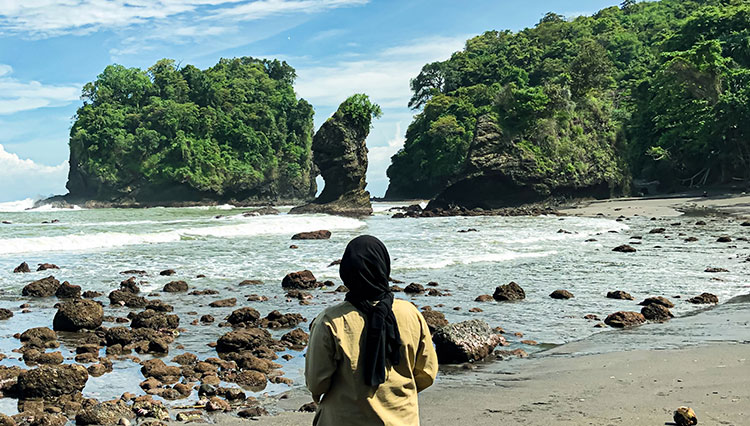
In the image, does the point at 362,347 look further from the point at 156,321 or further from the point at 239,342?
the point at 156,321

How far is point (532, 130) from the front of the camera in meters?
51.7

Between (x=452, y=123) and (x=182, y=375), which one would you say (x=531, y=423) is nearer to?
(x=182, y=375)

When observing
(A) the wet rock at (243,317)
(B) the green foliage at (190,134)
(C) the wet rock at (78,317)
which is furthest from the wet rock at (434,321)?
(B) the green foliage at (190,134)

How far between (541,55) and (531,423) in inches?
3295

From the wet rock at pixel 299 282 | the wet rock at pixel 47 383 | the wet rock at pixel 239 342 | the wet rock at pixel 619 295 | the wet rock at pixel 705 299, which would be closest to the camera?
the wet rock at pixel 47 383

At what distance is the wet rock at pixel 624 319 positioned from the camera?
929cm

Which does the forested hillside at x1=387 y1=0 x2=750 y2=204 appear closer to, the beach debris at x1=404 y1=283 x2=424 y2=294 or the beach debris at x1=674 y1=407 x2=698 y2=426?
the beach debris at x1=404 y1=283 x2=424 y2=294

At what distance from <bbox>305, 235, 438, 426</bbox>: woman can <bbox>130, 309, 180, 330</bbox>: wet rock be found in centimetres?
746

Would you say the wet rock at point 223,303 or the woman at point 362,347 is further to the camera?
the wet rock at point 223,303

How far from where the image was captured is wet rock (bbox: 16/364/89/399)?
6.37m

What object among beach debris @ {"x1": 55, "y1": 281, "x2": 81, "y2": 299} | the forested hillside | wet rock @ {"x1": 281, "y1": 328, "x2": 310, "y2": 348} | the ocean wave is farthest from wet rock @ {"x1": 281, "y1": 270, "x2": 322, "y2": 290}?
the forested hillside

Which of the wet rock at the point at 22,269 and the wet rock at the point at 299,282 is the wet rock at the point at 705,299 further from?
the wet rock at the point at 22,269

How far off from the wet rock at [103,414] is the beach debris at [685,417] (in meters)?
4.53

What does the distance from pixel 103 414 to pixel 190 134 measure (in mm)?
80746
